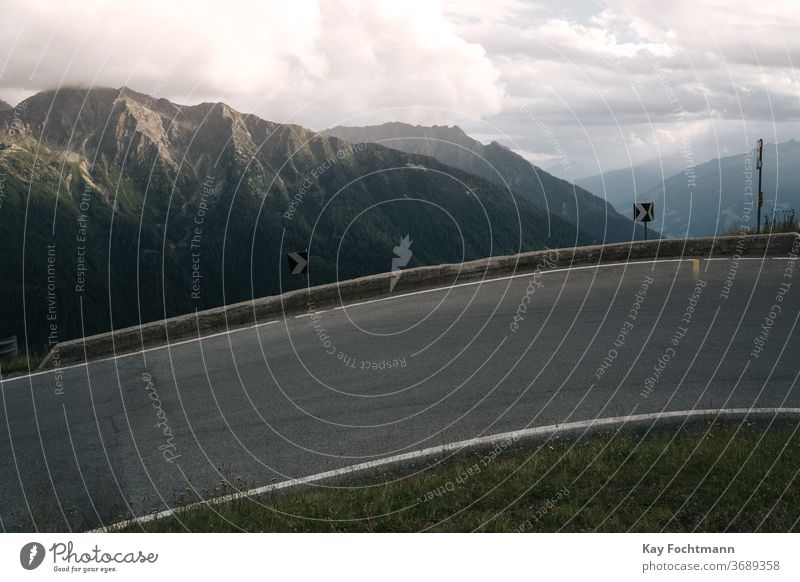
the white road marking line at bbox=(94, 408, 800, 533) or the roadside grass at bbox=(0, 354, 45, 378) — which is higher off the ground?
the white road marking line at bbox=(94, 408, 800, 533)

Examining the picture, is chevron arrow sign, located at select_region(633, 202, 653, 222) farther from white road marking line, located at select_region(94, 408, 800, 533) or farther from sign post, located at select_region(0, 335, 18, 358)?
sign post, located at select_region(0, 335, 18, 358)

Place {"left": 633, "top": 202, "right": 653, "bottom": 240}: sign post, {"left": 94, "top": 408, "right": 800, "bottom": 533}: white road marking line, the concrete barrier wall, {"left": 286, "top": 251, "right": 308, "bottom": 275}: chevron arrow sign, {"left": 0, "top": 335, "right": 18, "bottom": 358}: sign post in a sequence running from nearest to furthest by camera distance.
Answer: {"left": 94, "top": 408, "right": 800, "bottom": 533}: white road marking line < the concrete barrier wall < {"left": 286, "top": 251, "right": 308, "bottom": 275}: chevron arrow sign < {"left": 0, "top": 335, "right": 18, "bottom": 358}: sign post < {"left": 633, "top": 202, "right": 653, "bottom": 240}: sign post

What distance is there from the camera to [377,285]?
52.1 feet

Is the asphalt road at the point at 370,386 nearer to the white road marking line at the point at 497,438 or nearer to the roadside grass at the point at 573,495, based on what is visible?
the white road marking line at the point at 497,438

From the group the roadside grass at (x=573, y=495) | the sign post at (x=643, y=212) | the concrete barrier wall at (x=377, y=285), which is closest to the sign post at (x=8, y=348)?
the concrete barrier wall at (x=377, y=285)

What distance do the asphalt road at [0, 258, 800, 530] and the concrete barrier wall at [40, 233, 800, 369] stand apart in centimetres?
70

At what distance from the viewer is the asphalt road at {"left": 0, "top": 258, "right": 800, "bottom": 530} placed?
27.0 ft

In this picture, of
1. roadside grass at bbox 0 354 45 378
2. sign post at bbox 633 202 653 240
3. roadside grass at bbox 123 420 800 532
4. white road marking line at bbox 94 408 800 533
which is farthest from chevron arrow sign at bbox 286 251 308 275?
sign post at bbox 633 202 653 240

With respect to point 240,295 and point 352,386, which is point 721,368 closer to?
point 352,386

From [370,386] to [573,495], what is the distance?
4.50 meters

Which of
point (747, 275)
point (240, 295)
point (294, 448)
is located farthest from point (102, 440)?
point (240, 295)

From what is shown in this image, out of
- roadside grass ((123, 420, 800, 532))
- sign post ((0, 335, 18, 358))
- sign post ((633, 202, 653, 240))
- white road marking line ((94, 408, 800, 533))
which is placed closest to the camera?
roadside grass ((123, 420, 800, 532))

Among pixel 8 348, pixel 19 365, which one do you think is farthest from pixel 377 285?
pixel 8 348

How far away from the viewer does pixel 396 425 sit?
8.86 m
